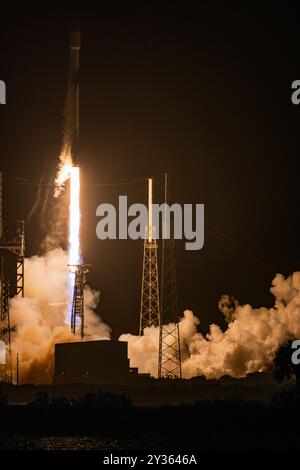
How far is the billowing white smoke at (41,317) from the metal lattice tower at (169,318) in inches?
187

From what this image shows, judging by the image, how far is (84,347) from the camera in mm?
184375

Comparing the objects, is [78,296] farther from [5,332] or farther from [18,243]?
[5,332]

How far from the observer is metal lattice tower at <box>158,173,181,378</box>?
17919cm

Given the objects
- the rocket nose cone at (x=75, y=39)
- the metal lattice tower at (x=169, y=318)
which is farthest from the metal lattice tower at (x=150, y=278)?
the rocket nose cone at (x=75, y=39)

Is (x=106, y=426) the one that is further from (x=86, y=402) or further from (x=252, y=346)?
(x=252, y=346)

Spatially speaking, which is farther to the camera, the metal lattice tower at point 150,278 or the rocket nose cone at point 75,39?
the rocket nose cone at point 75,39

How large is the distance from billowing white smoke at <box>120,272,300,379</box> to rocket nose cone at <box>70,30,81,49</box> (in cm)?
2063

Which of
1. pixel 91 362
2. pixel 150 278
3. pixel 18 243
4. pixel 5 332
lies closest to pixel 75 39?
pixel 18 243

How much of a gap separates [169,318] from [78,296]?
27.1 feet

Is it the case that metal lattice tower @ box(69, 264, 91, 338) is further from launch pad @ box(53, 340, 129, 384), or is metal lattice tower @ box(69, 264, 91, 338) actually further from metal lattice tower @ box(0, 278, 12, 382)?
metal lattice tower @ box(0, 278, 12, 382)

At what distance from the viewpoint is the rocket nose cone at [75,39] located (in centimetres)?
18800

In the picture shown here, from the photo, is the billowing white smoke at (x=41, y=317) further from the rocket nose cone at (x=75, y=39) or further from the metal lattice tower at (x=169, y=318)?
the rocket nose cone at (x=75, y=39)

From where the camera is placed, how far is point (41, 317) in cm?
19212
